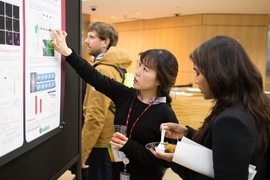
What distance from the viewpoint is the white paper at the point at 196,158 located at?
114cm

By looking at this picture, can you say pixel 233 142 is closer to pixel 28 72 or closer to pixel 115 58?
pixel 28 72

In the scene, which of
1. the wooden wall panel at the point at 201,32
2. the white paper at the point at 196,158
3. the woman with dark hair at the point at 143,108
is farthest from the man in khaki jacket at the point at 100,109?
the wooden wall panel at the point at 201,32

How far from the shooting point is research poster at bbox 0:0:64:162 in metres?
0.85

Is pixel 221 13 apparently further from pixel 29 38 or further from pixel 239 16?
pixel 29 38

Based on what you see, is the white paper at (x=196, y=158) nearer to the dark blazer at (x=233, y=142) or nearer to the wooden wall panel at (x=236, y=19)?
the dark blazer at (x=233, y=142)

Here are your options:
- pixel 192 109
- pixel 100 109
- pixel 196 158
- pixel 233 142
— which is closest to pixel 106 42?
pixel 100 109

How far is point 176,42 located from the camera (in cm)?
898

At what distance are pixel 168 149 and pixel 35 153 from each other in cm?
64

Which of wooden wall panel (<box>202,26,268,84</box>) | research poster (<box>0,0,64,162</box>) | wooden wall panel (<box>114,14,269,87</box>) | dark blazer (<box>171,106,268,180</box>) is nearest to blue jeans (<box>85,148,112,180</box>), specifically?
research poster (<box>0,0,64,162</box>)

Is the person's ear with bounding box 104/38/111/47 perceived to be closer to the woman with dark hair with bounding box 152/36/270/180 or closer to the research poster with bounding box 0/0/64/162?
the research poster with bounding box 0/0/64/162

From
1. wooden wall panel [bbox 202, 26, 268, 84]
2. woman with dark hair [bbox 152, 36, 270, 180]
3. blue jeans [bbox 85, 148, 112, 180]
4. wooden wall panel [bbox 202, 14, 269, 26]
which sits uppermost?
wooden wall panel [bbox 202, 14, 269, 26]

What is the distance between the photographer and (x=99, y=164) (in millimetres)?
2256

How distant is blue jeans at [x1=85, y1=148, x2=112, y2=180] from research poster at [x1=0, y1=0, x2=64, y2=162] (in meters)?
1.08

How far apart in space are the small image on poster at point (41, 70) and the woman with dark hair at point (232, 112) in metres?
0.61
